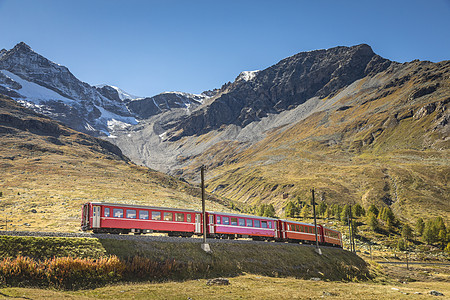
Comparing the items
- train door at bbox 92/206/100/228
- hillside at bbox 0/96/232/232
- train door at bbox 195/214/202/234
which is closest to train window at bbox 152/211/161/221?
train door at bbox 195/214/202/234

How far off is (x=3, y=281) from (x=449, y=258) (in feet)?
330

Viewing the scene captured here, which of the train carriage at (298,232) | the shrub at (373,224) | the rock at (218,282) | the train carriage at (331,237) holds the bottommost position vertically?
the shrub at (373,224)

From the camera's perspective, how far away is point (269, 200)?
200 metres

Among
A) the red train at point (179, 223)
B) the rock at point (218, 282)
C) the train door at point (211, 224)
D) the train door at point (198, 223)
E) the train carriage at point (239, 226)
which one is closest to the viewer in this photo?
the rock at point (218, 282)

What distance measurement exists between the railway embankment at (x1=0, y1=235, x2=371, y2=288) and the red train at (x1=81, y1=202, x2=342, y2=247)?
2.23 m

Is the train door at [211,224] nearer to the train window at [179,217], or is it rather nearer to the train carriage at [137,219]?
the train carriage at [137,219]

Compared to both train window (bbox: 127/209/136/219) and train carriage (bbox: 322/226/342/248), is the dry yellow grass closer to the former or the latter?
train window (bbox: 127/209/136/219)

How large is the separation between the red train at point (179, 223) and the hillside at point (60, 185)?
911 inches

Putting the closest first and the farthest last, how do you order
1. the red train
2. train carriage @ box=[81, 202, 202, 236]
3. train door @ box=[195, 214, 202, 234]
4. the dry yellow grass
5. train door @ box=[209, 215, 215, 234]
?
1. the dry yellow grass
2. train carriage @ box=[81, 202, 202, 236]
3. the red train
4. train door @ box=[195, 214, 202, 234]
5. train door @ box=[209, 215, 215, 234]

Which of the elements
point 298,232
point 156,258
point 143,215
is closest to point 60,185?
point 298,232

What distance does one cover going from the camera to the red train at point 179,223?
103ft

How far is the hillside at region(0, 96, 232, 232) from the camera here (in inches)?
2736

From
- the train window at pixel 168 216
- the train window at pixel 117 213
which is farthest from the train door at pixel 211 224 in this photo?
the train window at pixel 117 213

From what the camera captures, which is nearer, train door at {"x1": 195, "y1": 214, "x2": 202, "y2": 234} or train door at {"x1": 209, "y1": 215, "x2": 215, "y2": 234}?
train door at {"x1": 195, "y1": 214, "x2": 202, "y2": 234}
